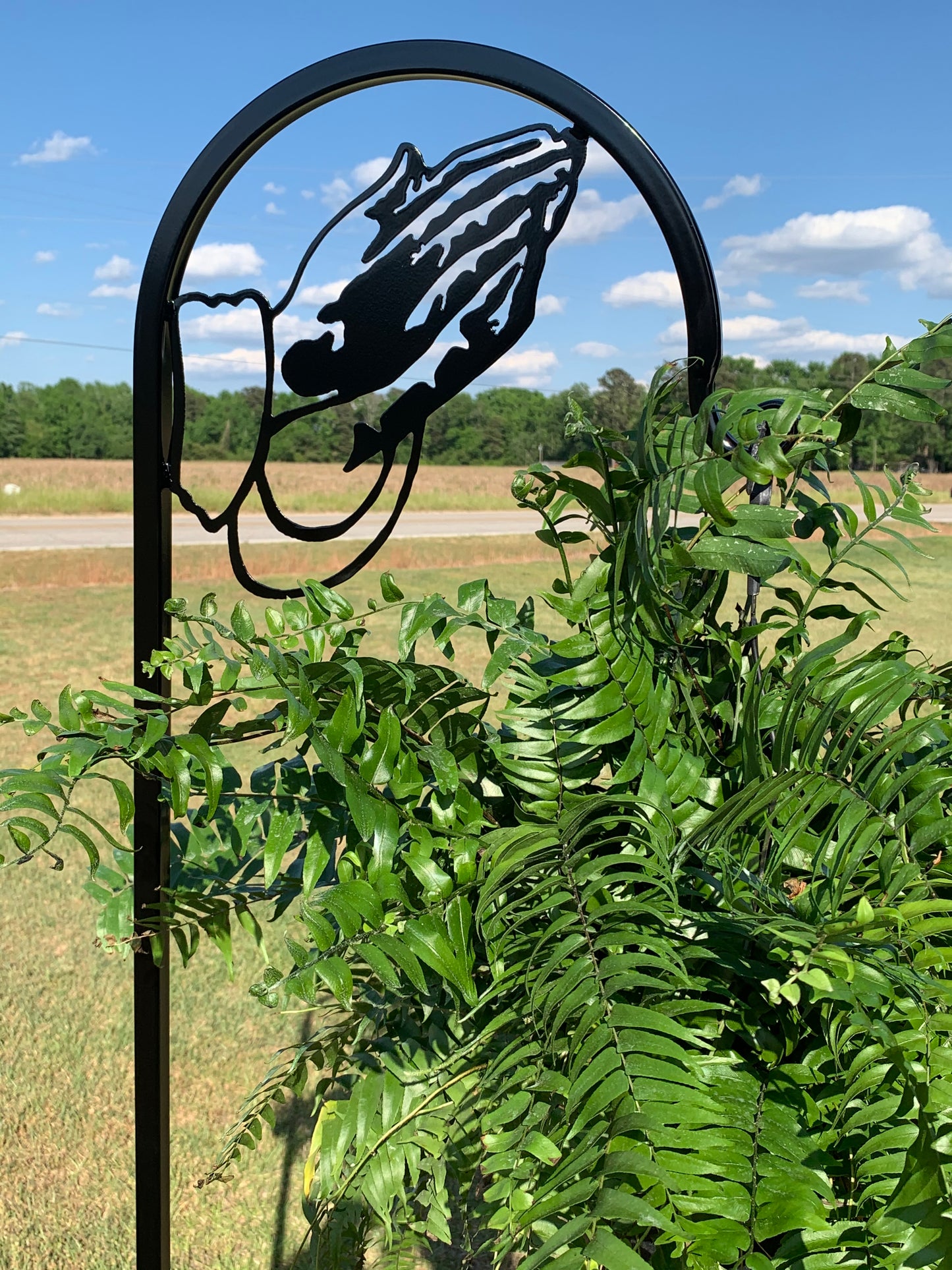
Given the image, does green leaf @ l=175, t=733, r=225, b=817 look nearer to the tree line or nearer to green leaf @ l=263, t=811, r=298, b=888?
green leaf @ l=263, t=811, r=298, b=888

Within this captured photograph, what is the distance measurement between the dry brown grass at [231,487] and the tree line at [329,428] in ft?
2.18

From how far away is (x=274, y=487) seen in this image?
19672 millimetres

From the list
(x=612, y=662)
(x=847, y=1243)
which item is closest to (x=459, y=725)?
(x=612, y=662)

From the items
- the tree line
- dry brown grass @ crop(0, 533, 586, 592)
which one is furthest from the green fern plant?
the tree line

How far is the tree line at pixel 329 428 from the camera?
1936 cm

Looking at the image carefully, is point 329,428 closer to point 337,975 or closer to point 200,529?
point 200,529

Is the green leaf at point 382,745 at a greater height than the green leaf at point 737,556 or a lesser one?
lesser

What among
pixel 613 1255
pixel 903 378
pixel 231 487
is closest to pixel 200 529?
pixel 231 487

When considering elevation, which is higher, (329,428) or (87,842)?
(329,428)

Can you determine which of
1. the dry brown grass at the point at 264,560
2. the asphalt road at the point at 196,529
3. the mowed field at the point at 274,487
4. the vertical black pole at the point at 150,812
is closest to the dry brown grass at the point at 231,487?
the mowed field at the point at 274,487

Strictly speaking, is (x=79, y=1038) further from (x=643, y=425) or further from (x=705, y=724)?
(x=643, y=425)

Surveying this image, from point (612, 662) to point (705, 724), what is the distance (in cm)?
14

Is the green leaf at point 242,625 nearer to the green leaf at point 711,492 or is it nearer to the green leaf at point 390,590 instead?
the green leaf at point 390,590

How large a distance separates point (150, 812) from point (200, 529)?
1167 cm
